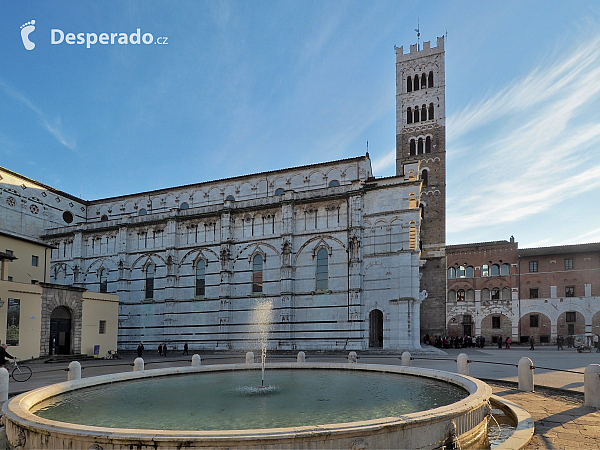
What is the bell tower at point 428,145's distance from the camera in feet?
174

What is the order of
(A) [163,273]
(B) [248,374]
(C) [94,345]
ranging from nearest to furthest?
(B) [248,374] → (C) [94,345] → (A) [163,273]

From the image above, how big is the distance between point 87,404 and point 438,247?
47606mm

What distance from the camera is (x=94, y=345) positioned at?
3638 cm

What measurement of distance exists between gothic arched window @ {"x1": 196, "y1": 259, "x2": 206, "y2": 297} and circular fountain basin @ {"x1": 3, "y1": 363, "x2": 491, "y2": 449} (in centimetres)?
2648

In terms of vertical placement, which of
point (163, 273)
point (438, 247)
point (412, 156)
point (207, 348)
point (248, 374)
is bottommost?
point (207, 348)

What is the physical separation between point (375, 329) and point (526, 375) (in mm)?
23985

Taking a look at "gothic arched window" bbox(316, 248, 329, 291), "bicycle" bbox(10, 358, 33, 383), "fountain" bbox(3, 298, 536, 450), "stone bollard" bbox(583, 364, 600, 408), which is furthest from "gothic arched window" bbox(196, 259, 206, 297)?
"stone bollard" bbox(583, 364, 600, 408)

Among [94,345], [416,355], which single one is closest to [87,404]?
[416,355]

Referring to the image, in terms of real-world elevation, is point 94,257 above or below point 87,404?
above

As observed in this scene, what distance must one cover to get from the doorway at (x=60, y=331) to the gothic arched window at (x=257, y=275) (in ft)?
48.1

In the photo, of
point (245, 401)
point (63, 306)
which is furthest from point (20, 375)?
point (245, 401)

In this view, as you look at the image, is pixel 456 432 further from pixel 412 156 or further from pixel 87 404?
pixel 412 156

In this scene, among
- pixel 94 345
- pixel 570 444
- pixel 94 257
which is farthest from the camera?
pixel 94 257

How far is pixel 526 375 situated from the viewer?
14.6m
